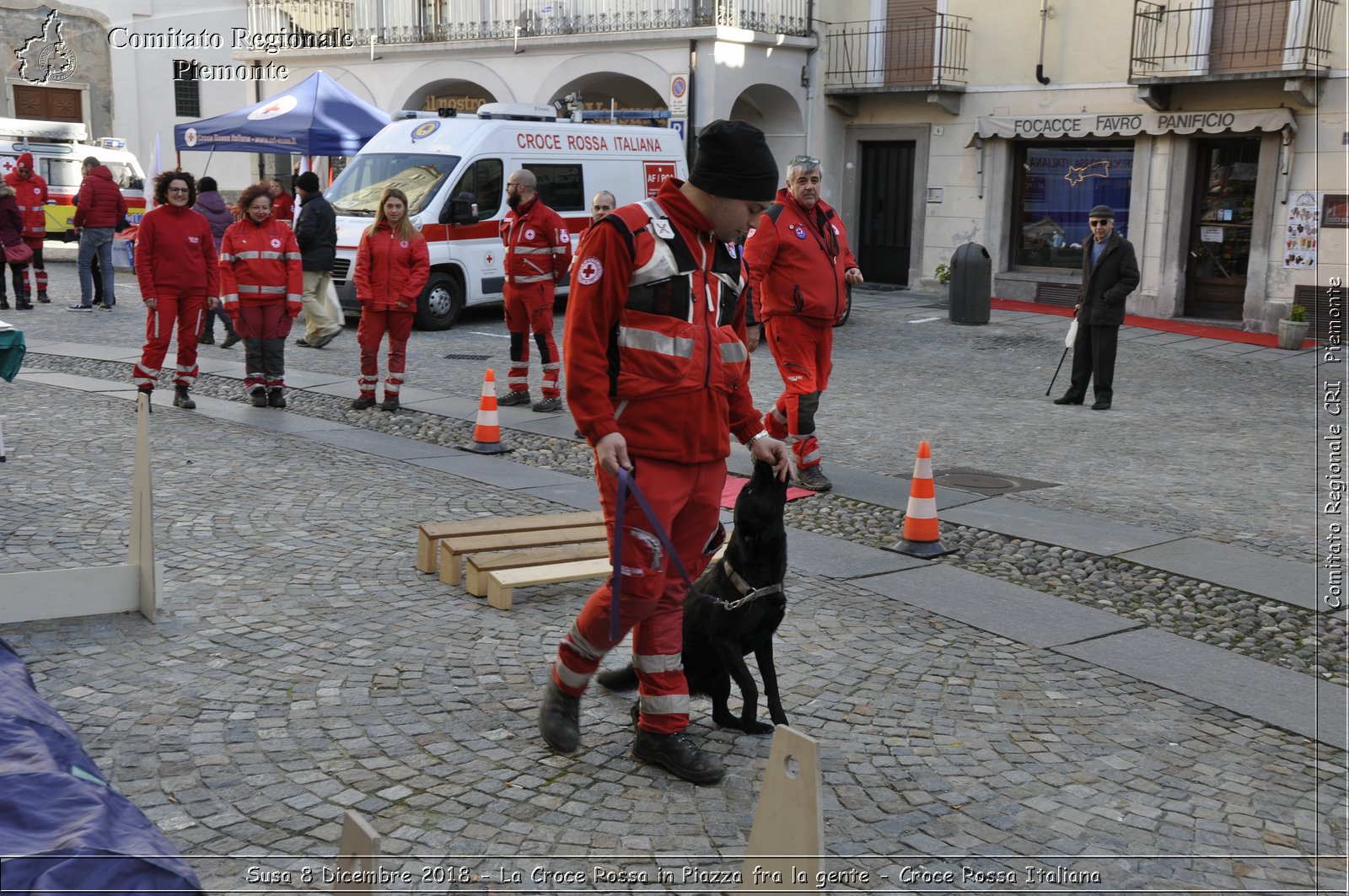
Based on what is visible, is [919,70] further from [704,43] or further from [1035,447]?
[1035,447]

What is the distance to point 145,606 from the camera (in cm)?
538

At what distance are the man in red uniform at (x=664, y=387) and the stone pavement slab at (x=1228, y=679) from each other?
209 centimetres

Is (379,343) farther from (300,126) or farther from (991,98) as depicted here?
(991,98)

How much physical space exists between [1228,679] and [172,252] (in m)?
8.52

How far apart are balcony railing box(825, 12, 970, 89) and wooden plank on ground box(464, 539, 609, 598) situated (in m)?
17.5

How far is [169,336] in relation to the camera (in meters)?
10.5

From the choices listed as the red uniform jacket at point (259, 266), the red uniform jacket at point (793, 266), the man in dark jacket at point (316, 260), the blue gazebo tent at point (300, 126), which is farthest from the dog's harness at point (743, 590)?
the blue gazebo tent at point (300, 126)

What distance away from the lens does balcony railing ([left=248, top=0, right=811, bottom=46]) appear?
22984 millimetres

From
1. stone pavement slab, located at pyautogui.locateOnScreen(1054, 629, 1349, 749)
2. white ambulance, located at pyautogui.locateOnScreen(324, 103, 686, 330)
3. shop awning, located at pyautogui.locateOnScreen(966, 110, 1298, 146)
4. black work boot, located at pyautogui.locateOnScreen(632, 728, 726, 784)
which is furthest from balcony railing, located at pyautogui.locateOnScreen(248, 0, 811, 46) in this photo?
black work boot, located at pyautogui.locateOnScreen(632, 728, 726, 784)

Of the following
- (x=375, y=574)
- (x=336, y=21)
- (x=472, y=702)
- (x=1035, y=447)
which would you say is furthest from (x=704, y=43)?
(x=472, y=702)

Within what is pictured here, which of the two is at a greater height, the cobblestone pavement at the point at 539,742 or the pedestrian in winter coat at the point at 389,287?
the pedestrian in winter coat at the point at 389,287

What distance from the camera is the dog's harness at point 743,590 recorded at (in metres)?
4.18

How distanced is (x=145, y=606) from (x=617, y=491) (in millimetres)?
2631

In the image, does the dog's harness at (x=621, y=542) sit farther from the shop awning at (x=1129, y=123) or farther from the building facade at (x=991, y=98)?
the shop awning at (x=1129, y=123)
